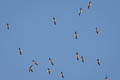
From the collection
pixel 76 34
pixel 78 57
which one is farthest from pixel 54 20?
pixel 78 57

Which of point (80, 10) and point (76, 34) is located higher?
point (80, 10)

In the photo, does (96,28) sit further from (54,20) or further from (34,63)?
(34,63)

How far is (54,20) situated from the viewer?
61812 millimetres

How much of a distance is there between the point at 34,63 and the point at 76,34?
1169cm

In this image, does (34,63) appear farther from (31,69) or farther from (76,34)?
(76,34)

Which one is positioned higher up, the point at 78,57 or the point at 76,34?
the point at 76,34

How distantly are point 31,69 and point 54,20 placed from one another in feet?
44.2

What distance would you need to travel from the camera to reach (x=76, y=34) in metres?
63.2

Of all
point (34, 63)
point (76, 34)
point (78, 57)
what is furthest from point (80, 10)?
point (34, 63)

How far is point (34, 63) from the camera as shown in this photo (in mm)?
68312

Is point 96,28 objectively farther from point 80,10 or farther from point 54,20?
point 54,20

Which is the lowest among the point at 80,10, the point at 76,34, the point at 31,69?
the point at 31,69

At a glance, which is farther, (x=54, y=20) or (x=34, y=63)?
(x=34, y=63)

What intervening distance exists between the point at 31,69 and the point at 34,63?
1.80 meters
